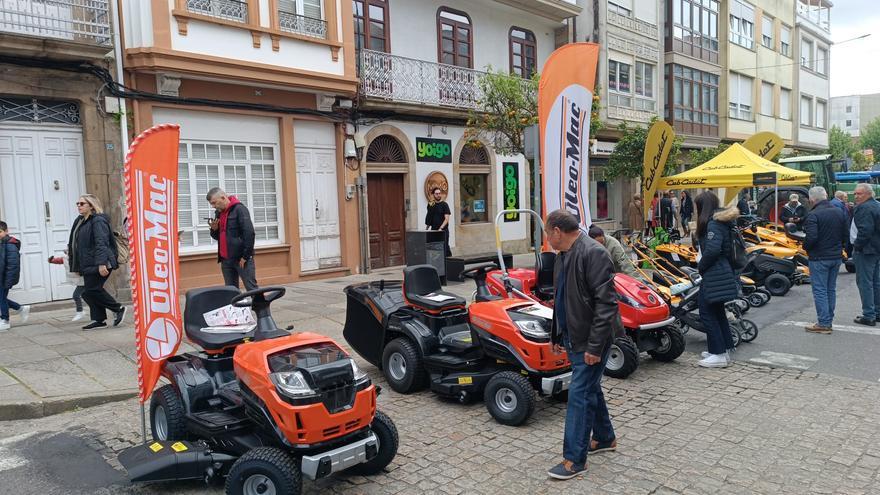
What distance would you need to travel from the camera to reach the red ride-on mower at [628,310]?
623cm

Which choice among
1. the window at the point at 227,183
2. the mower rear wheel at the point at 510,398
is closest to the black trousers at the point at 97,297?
the window at the point at 227,183

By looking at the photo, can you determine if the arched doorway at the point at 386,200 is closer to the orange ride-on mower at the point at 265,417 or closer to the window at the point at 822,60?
the orange ride-on mower at the point at 265,417

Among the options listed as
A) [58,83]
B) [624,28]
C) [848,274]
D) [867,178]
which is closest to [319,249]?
[58,83]

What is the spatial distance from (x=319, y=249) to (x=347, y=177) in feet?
5.40

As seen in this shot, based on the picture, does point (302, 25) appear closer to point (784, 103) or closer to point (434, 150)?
point (434, 150)

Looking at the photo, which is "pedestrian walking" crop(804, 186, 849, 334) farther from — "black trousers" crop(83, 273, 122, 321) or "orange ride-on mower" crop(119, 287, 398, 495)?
"black trousers" crop(83, 273, 122, 321)

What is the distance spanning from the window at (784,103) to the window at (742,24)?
15.2ft

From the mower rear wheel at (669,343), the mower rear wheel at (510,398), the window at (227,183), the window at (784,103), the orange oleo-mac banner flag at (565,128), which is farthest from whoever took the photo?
the window at (784,103)

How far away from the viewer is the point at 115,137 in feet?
33.3

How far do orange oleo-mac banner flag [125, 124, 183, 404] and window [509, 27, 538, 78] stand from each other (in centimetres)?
1447

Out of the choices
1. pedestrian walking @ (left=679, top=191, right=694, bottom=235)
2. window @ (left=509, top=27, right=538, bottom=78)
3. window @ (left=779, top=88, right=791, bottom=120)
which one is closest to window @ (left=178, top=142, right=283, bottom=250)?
window @ (left=509, top=27, right=538, bottom=78)

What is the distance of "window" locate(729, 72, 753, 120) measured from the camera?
28641mm

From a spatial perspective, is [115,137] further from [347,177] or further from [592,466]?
[592,466]

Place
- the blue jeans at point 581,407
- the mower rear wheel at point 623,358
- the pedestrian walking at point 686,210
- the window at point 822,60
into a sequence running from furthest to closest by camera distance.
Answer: the window at point 822,60 → the pedestrian walking at point 686,210 → the mower rear wheel at point 623,358 → the blue jeans at point 581,407
